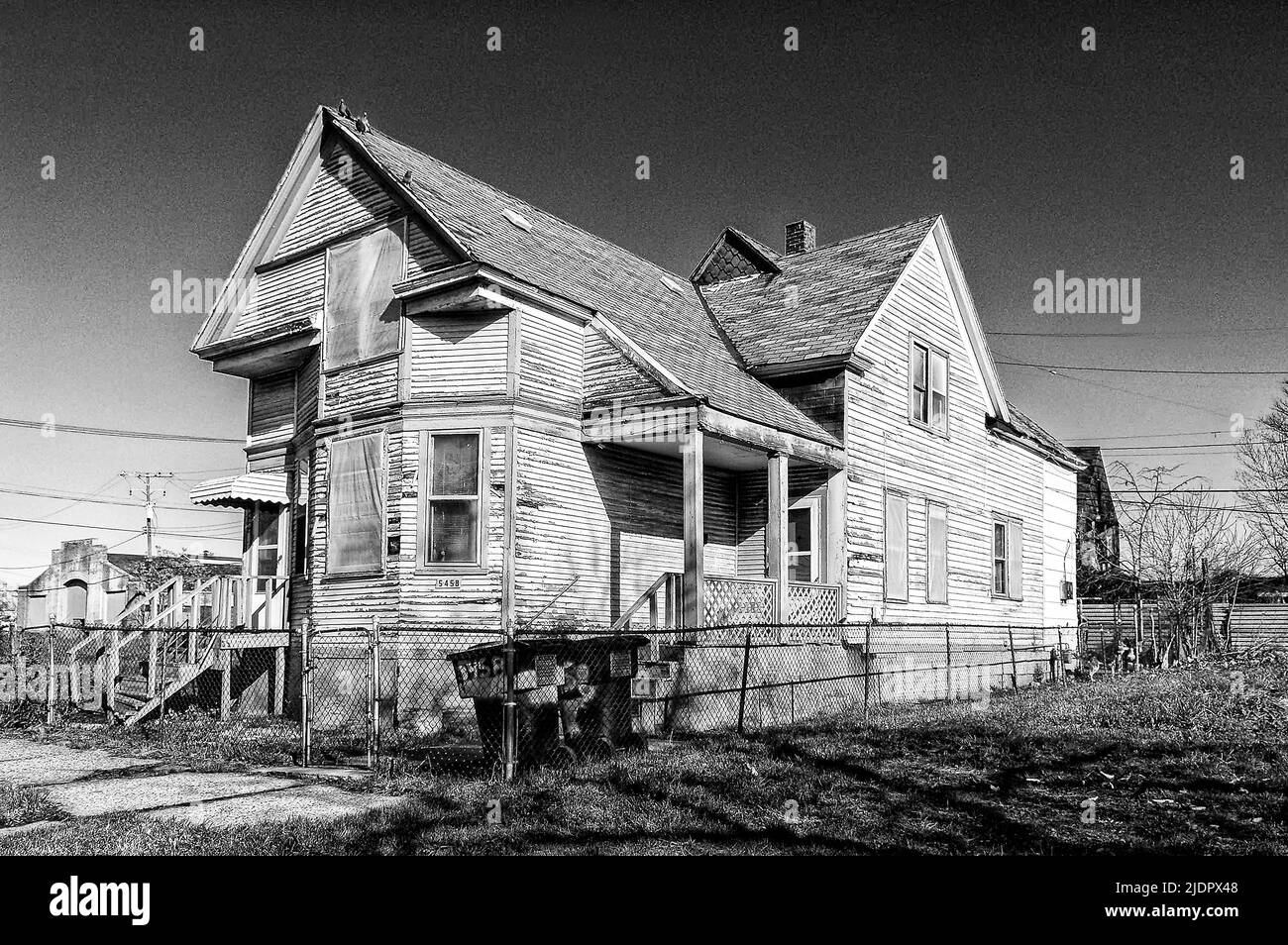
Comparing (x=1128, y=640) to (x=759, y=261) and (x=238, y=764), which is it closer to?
(x=759, y=261)

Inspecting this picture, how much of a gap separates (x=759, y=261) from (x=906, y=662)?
9.49 m

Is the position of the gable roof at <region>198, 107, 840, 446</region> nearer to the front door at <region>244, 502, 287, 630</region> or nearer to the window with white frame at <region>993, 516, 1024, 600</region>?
the front door at <region>244, 502, 287, 630</region>

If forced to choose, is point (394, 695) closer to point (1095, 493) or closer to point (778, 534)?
point (778, 534)

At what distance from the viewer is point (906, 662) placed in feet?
66.1

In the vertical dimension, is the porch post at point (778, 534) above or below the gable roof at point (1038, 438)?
below

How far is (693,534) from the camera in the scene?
1495cm

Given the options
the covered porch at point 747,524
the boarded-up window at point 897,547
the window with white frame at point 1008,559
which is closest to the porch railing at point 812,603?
the covered porch at point 747,524

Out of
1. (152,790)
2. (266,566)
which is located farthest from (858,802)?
(266,566)

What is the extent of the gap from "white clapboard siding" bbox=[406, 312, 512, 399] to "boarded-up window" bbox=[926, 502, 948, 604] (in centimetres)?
947

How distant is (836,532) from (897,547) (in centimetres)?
243

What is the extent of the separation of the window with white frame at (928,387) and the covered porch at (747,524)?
3.57m

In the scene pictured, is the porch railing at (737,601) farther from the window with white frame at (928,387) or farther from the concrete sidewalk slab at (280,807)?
the concrete sidewalk slab at (280,807)

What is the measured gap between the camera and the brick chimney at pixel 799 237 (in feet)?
87.0
